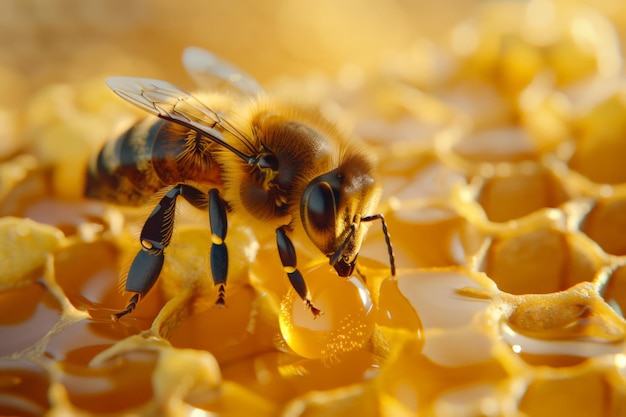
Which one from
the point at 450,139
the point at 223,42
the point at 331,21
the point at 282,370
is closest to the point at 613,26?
the point at 450,139

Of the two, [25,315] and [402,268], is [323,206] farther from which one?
[25,315]

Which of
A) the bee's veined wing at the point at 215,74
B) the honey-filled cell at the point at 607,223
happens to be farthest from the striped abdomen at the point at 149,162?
the honey-filled cell at the point at 607,223

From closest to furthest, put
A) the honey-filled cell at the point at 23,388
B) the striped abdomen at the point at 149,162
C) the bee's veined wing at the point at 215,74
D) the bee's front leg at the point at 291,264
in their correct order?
the honey-filled cell at the point at 23,388, the bee's front leg at the point at 291,264, the striped abdomen at the point at 149,162, the bee's veined wing at the point at 215,74

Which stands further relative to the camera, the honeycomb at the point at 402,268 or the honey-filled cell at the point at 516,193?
the honey-filled cell at the point at 516,193

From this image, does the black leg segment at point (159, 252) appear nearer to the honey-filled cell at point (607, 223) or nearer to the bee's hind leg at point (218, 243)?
the bee's hind leg at point (218, 243)

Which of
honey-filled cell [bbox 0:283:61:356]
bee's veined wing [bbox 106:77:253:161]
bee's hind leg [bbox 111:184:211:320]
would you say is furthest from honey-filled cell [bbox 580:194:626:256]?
honey-filled cell [bbox 0:283:61:356]

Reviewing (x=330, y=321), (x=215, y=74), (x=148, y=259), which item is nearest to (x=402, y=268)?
(x=330, y=321)

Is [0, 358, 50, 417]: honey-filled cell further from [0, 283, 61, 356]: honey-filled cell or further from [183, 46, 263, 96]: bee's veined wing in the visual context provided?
[183, 46, 263, 96]: bee's veined wing
